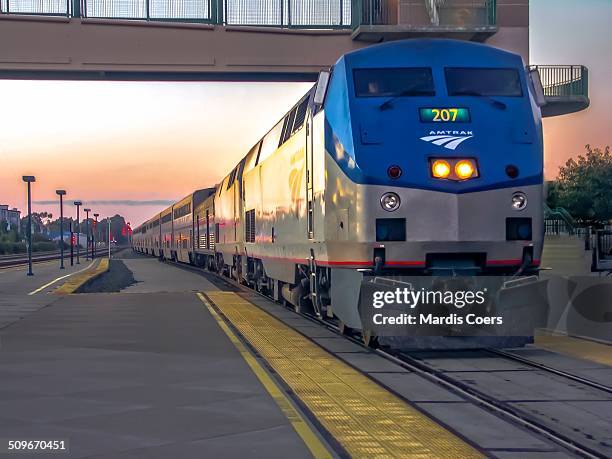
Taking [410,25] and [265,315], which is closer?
[265,315]

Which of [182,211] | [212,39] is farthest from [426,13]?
[182,211]

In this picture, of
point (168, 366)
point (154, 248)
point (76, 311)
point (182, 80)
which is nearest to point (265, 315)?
point (76, 311)

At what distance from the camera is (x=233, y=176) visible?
26719 mm

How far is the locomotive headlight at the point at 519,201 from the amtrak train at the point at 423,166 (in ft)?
0.04

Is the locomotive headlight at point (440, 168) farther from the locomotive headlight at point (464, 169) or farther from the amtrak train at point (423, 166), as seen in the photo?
the locomotive headlight at point (464, 169)

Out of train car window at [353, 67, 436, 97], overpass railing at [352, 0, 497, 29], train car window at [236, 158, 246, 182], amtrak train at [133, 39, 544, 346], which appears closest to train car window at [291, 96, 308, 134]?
amtrak train at [133, 39, 544, 346]

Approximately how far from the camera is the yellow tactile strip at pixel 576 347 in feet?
37.3

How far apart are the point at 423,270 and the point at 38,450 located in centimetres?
574

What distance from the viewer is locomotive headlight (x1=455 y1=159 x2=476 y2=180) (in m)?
10.8

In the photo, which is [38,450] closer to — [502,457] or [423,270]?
[502,457]

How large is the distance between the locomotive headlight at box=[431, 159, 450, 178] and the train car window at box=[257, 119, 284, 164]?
21.6 ft

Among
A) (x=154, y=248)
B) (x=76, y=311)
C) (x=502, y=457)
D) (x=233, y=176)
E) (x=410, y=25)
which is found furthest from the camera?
(x=154, y=248)

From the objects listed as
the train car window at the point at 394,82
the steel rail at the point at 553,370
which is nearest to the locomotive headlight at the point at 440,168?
the train car window at the point at 394,82

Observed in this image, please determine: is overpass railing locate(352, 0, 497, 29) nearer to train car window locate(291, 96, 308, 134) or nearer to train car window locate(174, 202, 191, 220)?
train car window locate(291, 96, 308, 134)
